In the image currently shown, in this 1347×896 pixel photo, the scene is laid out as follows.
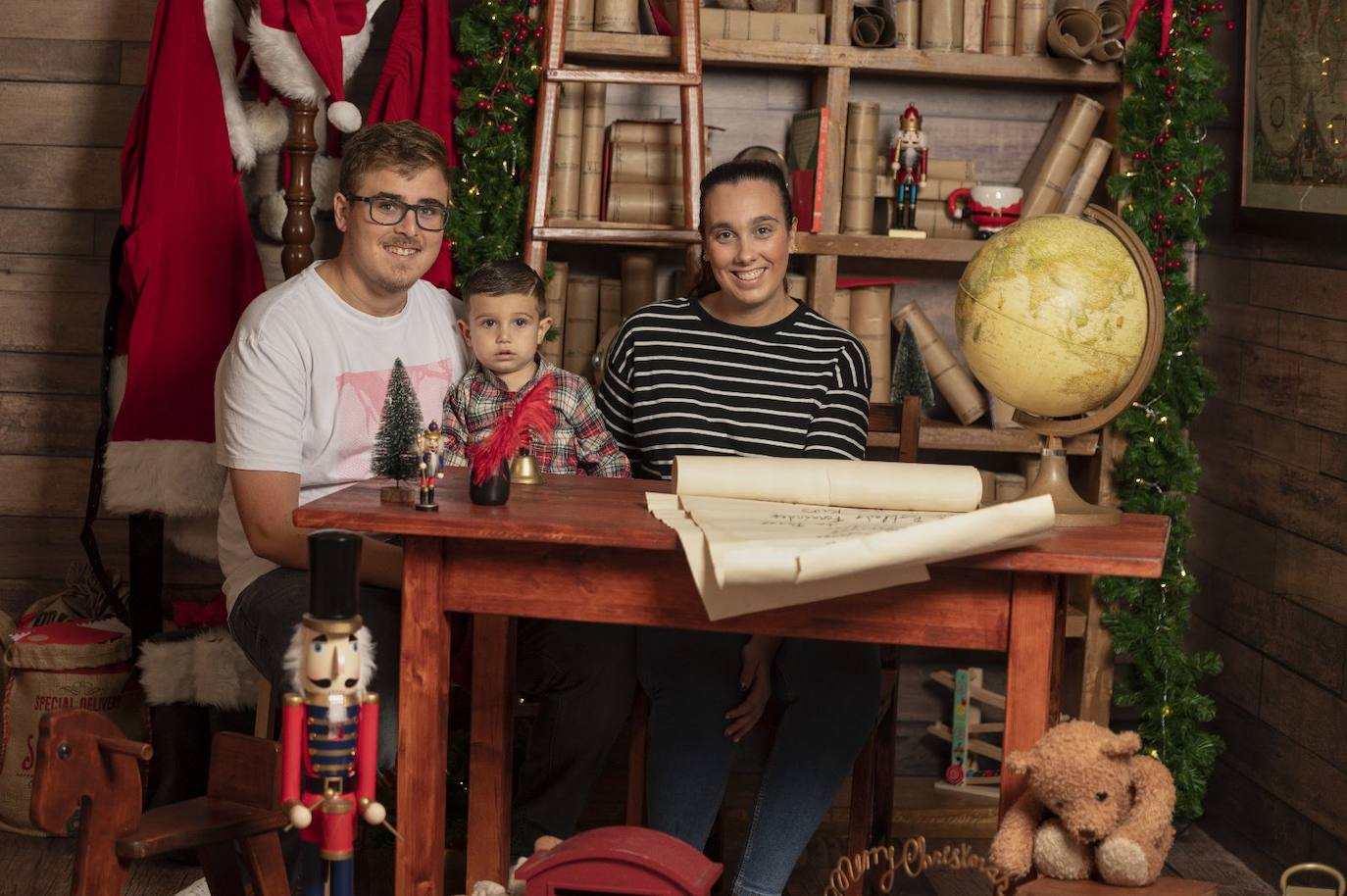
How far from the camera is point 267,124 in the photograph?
125 inches

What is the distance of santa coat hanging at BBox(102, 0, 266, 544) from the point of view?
3.01 metres

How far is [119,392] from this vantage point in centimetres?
313

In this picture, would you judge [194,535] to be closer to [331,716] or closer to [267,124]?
[267,124]

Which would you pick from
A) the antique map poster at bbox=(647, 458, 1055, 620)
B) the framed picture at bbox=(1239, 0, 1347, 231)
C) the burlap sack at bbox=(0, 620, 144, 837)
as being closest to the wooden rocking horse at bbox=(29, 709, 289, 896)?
the antique map poster at bbox=(647, 458, 1055, 620)

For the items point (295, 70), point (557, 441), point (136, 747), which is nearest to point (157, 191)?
point (295, 70)

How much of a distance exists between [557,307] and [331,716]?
1981 millimetres

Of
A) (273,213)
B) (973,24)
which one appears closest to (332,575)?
(273,213)

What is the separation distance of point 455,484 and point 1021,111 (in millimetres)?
2223

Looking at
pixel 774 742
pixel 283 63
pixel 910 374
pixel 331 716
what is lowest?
pixel 774 742

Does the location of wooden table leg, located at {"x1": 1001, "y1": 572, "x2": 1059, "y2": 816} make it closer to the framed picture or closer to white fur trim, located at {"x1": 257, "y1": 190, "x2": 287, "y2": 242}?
the framed picture

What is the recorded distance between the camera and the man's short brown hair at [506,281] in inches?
102

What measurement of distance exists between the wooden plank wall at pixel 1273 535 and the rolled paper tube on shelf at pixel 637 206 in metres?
1.38

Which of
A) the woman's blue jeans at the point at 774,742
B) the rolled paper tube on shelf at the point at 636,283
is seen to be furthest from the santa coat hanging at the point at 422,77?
the woman's blue jeans at the point at 774,742

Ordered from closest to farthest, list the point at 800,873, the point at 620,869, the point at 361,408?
the point at 620,869
the point at 361,408
the point at 800,873
